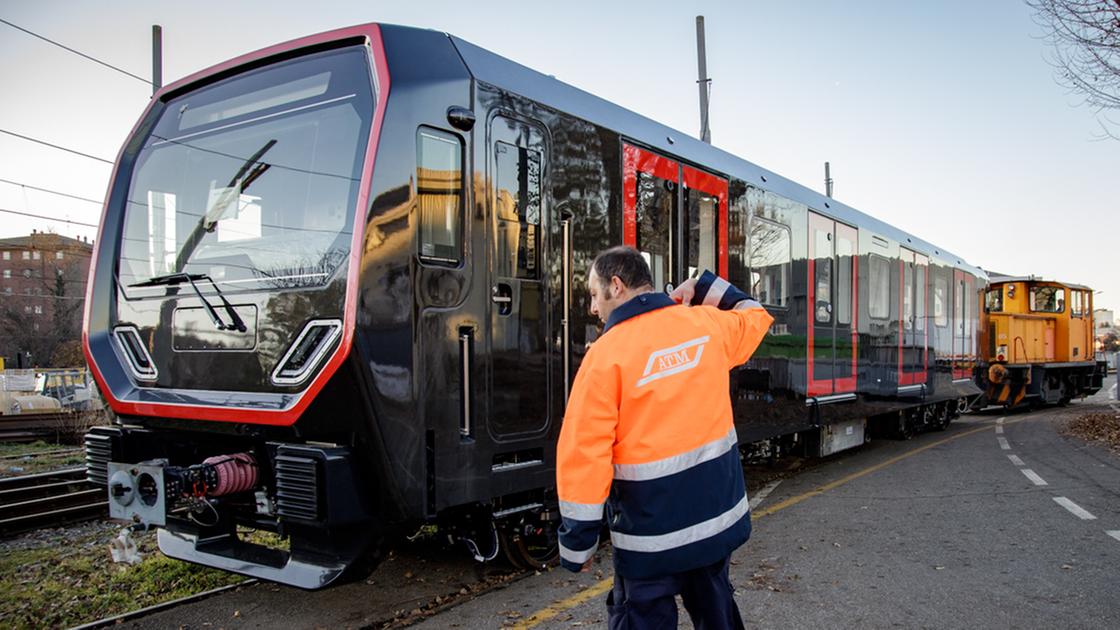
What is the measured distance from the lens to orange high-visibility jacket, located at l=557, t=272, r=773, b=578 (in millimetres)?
2506

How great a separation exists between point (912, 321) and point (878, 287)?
1.68 m

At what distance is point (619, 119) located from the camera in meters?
5.69

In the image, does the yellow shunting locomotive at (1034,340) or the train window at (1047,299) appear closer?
the yellow shunting locomotive at (1034,340)

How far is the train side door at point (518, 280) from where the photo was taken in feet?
14.6

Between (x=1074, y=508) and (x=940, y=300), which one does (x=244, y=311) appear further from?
(x=940, y=300)

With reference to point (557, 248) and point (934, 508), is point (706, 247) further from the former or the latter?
point (934, 508)

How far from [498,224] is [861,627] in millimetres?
2837

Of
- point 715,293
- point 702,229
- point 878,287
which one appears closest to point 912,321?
point 878,287

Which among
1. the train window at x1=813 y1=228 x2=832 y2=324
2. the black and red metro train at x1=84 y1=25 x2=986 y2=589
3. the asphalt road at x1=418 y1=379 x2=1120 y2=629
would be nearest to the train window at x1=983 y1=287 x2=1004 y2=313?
the asphalt road at x1=418 y1=379 x2=1120 y2=629

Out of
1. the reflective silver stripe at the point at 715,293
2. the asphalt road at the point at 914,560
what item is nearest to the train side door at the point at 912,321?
the asphalt road at the point at 914,560

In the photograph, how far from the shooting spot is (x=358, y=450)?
3.90m

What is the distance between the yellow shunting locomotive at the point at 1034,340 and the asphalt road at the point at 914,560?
1055cm

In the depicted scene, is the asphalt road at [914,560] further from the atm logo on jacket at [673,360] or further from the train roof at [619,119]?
the train roof at [619,119]

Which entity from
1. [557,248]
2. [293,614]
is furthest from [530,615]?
[557,248]
